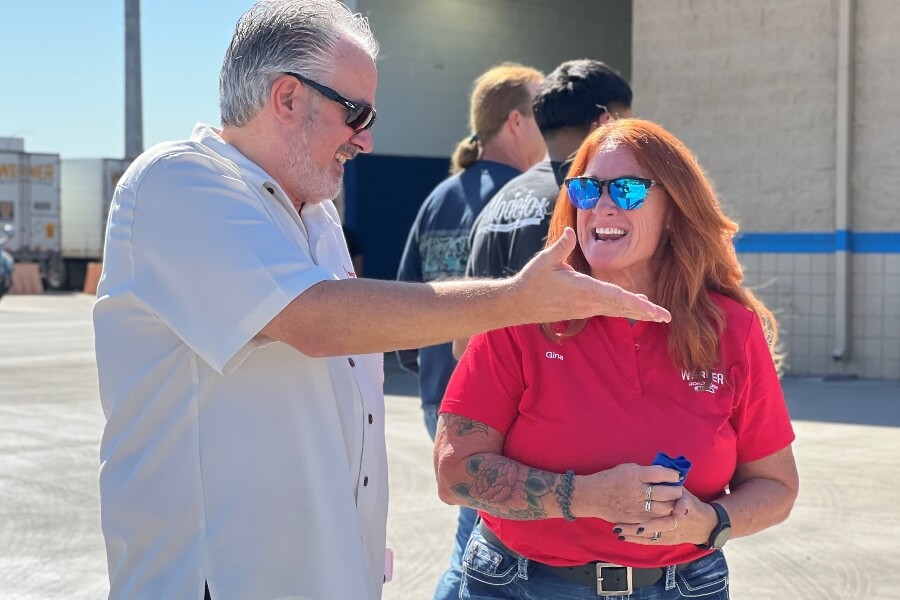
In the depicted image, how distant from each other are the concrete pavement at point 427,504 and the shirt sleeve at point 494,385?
287 cm

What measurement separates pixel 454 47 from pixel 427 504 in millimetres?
11476

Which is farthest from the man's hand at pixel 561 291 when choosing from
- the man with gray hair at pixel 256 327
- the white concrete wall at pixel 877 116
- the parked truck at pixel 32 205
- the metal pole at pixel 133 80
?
the parked truck at pixel 32 205

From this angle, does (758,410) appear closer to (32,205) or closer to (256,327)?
(256,327)

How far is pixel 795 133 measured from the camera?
12.9m

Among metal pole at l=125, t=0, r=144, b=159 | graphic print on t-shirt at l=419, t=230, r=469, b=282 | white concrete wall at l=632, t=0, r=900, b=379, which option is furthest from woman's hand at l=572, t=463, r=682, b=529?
metal pole at l=125, t=0, r=144, b=159

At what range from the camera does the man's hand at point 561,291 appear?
2.13m

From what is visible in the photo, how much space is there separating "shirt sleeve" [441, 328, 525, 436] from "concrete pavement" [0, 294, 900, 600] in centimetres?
287

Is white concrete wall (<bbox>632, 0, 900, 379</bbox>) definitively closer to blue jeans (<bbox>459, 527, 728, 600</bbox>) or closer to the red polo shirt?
the red polo shirt

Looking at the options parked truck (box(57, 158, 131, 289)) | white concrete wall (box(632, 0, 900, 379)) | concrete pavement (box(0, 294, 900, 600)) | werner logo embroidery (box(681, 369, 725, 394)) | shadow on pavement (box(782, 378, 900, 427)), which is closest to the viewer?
werner logo embroidery (box(681, 369, 725, 394))

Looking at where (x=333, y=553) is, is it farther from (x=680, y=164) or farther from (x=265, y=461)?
(x=680, y=164)

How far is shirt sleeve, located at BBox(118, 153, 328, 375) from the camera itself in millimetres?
2213

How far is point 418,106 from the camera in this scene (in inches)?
683

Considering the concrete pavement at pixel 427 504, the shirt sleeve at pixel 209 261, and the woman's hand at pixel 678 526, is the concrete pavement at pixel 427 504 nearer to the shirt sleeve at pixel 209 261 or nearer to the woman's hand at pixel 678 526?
the woman's hand at pixel 678 526

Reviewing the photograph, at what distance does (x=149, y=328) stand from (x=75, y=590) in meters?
3.70
